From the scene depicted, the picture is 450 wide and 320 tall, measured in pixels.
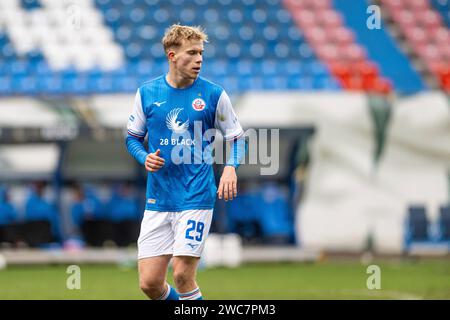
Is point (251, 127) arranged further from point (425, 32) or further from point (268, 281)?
point (425, 32)

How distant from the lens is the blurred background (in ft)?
61.0

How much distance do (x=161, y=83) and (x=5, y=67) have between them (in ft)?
47.1

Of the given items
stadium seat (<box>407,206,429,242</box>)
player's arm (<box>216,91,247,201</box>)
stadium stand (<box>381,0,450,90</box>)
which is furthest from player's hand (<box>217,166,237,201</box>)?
stadium stand (<box>381,0,450,90</box>)

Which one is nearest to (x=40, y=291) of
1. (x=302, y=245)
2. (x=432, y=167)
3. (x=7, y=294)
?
(x=7, y=294)

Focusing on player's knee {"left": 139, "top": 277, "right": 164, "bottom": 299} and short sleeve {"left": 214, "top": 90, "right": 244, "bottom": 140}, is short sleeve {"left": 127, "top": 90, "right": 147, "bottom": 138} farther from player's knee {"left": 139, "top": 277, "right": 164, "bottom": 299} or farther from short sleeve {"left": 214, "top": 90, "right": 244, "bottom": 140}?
player's knee {"left": 139, "top": 277, "right": 164, "bottom": 299}

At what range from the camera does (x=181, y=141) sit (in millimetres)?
7336

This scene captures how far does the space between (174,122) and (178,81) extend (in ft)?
1.05

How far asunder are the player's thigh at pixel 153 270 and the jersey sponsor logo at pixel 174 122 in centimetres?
95

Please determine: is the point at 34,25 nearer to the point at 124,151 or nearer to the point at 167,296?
the point at 124,151

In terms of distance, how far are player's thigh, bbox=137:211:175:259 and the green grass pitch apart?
3.89m

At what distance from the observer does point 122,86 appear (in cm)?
2045

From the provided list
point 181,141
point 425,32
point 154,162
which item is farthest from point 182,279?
point 425,32

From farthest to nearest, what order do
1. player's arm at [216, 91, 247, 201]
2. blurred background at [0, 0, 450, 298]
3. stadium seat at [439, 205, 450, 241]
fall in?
stadium seat at [439, 205, 450, 241]
blurred background at [0, 0, 450, 298]
player's arm at [216, 91, 247, 201]

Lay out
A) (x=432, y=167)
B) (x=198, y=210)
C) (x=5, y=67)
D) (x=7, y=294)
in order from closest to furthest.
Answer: (x=198, y=210) → (x=7, y=294) → (x=432, y=167) → (x=5, y=67)
